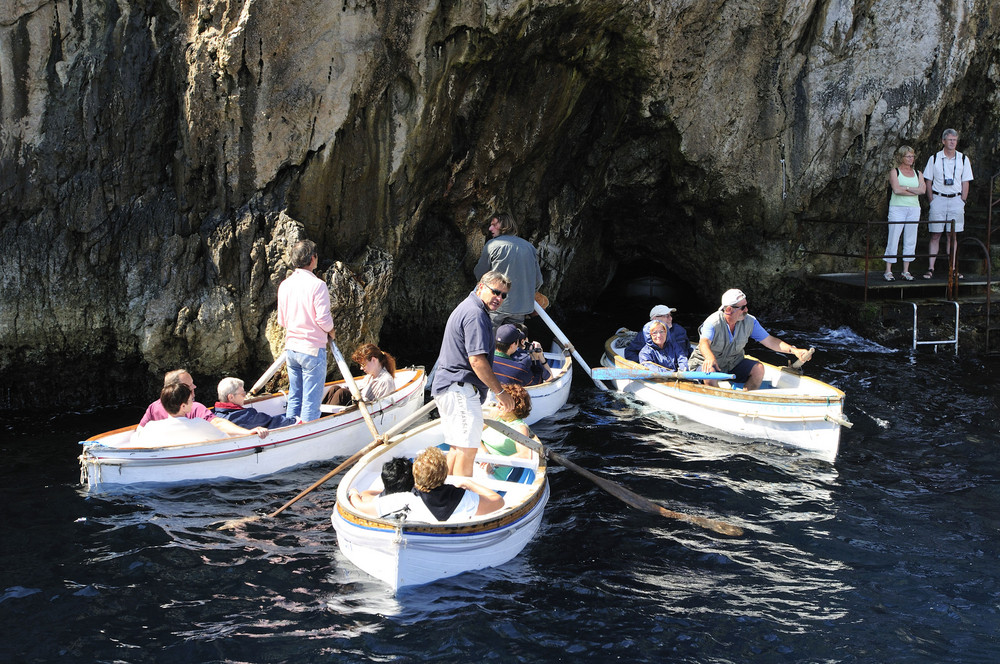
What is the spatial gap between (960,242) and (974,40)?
3528 millimetres

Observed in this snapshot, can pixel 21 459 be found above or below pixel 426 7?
below

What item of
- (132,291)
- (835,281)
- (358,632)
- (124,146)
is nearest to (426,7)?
(124,146)

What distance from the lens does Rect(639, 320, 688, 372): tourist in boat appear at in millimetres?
10655

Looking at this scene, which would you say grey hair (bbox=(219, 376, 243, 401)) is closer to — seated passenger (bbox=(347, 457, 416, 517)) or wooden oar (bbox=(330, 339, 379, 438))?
wooden oar (bbox=(330, 339, 379, 438))

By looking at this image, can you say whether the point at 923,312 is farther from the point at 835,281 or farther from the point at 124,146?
the point at 124,146

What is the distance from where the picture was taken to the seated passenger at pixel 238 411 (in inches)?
337

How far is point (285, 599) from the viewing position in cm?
595

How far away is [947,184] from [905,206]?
0.77 metres

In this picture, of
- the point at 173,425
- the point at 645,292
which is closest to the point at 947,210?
the point at 645,292

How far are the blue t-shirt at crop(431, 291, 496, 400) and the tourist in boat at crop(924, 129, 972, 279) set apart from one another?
10.2 meters

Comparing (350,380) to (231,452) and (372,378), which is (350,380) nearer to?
(372,378)

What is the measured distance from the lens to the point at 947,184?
14.0 meters

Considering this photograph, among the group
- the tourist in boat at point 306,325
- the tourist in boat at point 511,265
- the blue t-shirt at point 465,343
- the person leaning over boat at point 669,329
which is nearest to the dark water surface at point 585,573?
the tourist in boat at point 306,325

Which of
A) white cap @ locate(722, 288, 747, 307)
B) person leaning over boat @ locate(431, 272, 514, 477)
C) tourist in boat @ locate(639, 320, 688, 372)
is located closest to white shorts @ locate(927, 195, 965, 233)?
tourist in boat @ locate(639, 320, 688, 372)
